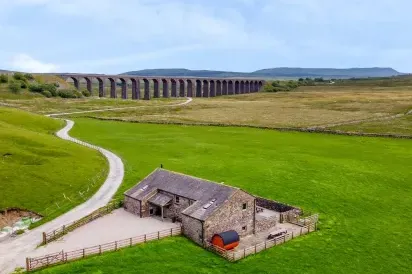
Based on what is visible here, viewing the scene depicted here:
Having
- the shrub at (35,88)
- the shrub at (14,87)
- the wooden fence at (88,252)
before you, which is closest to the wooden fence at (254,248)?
the wooden fence at (88,252)

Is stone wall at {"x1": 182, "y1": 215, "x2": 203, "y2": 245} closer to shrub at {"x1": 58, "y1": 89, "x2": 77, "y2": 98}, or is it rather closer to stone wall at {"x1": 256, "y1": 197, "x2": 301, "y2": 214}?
stone wall at {"x1": 256, "y1": 197, "x2": 301, "y2": 214}

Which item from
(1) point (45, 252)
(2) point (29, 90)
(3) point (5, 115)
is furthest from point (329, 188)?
(2) point (29, 90)

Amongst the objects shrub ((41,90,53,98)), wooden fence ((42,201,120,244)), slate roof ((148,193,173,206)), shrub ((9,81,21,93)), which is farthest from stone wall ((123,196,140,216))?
shrub ((41,90,53,98))

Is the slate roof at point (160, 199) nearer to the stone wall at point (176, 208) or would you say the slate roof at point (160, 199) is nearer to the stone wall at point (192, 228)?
the stone wall at point (176, 208)

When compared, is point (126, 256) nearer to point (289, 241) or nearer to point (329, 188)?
point (289, 241)

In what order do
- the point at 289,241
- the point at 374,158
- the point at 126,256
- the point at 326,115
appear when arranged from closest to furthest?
1. the point at 126,256
2. the point at 289,241
3. the point at 374,158
4. the point at 326,115
